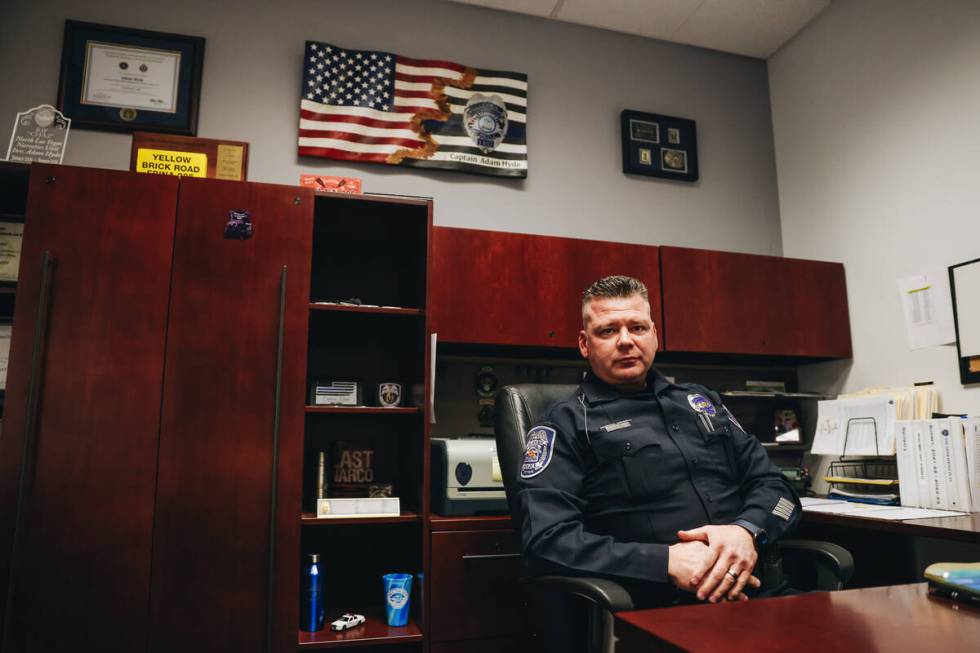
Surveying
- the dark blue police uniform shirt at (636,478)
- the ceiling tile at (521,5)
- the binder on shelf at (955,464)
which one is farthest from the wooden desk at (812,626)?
the ceiling tile at (521,5)

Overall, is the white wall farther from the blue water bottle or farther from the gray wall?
the blue water bottle

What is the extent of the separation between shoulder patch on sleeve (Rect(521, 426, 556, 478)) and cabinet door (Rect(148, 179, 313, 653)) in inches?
33.2

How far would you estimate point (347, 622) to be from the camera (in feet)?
7.30

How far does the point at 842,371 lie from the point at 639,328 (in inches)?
69.5

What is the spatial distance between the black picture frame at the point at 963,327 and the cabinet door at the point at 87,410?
2887 mm

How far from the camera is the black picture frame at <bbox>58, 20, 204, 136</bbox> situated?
274 centimetres

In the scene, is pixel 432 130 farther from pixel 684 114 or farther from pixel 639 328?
pixel 639 328

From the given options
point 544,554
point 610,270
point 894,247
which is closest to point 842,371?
point 894,247

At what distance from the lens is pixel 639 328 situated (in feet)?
6.42

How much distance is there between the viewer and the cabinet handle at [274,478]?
2092mm

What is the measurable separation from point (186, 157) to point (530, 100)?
1601 millimetres

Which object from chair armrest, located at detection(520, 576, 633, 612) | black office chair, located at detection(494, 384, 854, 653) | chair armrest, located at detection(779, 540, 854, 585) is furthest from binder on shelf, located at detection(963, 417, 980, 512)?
chair armrest, located at detection(520, 576, 633, 612)

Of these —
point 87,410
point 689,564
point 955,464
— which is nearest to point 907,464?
point 955,464

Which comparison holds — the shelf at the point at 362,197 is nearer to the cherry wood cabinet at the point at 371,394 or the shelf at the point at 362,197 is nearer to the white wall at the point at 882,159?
the cherry wood cabinet at the point at 371,394
